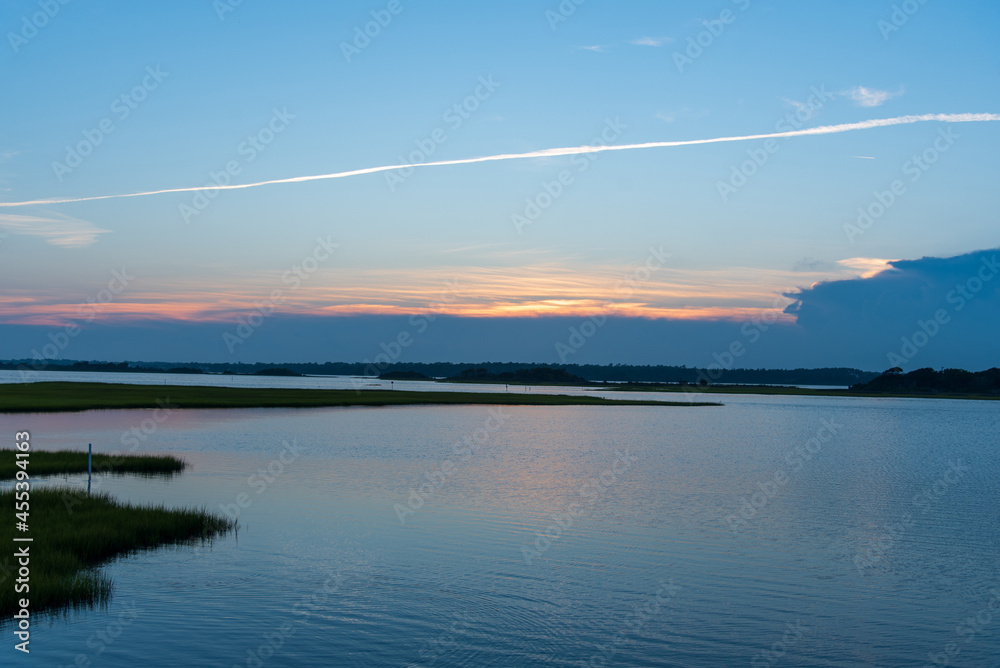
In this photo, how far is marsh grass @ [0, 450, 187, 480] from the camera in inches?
1324

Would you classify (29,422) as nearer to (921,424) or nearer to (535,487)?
(535,487)

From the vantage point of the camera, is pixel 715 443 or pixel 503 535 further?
pixel 715 443

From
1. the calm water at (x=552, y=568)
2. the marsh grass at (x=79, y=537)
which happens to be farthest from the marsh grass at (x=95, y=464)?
the marsh grass at (x=79, y=537)

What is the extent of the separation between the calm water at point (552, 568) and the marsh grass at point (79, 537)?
2.43 ft

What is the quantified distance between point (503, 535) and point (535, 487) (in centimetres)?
1073

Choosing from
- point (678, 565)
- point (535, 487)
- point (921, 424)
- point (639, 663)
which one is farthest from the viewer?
point (921, 424)

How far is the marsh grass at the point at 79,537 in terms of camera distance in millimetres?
16156

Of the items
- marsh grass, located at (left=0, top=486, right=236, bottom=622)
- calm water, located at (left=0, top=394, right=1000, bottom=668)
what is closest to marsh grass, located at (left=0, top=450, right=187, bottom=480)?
calm water, located at (left=0, top=394, right=1000, bottom=668)

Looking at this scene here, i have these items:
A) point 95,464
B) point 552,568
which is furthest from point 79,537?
point 95,464

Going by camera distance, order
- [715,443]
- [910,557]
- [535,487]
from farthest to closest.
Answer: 1. [715,443]
2. [535,487]
3. [910,557]

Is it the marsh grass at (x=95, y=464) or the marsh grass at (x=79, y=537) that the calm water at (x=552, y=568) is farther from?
the marsh grass at (x=95, y=464)

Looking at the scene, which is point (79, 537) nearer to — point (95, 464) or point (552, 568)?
point (552, 568)

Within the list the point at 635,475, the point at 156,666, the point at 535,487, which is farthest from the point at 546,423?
the point at 156,666

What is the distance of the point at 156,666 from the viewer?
522 inches
